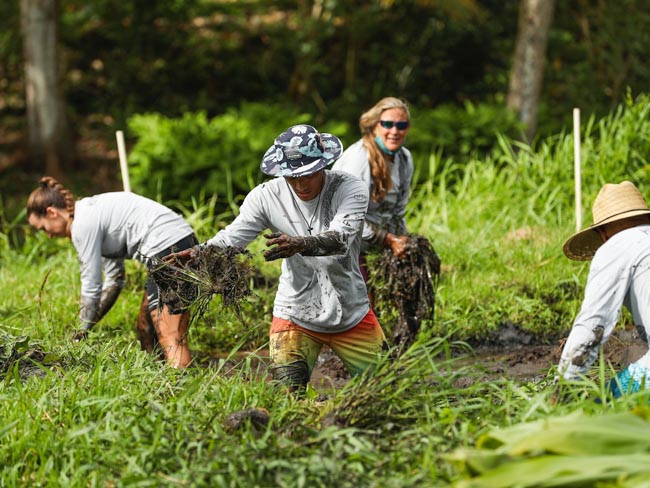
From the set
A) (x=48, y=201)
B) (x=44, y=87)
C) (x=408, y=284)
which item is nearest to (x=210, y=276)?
(x=48, y=201)

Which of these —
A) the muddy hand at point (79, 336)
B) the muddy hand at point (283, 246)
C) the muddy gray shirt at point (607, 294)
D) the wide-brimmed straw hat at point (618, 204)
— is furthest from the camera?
the muddy hand at point (79, 336)


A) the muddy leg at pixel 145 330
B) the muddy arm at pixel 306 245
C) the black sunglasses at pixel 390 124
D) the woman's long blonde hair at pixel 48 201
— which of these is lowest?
the muddy leg at pixel 145 330

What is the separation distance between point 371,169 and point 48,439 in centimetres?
282

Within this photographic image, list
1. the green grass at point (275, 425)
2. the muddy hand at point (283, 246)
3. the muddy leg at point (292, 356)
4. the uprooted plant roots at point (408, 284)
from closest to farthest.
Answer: the green grass at point (275, 425), the muddy hand at point (283, 246), the muddy leg at point (292, 356), the uprooted plant roots at point (408, 284)

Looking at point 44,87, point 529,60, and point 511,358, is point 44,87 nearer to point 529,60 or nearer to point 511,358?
point 529,60

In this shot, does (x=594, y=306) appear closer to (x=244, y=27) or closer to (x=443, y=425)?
(x=443, y=425)

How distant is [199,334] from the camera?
7117mm

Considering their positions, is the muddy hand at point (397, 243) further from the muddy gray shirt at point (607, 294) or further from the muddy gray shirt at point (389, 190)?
the muddy gray shirt at point (607, 294)

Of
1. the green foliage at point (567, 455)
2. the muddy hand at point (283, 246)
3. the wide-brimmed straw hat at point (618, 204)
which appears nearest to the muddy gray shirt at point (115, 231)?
the muddy hand at point (283, 246)

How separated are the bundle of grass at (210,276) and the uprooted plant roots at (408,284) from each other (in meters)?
1.72

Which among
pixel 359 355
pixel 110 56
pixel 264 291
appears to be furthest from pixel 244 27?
pixel 359 355

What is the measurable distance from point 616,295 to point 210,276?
1.85 meters

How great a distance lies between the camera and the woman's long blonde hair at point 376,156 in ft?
19.5

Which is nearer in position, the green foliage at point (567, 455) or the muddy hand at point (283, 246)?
the green foliage at point (567, 455)
